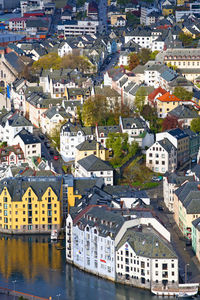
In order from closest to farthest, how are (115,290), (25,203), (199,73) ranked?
1. (115,290)
2. (25,203)
3. (199,73)

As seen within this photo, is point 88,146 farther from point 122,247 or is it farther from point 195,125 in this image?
point 122,247

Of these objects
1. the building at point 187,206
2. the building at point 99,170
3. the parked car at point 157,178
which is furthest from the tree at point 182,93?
the building at point 187,206

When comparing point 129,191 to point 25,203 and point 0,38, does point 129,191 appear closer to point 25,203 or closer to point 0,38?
point 25,203

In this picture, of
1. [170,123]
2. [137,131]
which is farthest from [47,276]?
[170,123]

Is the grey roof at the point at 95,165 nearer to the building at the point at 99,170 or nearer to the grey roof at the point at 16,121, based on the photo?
the building at the point at 99,170

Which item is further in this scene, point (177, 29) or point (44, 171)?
point (177, 29)

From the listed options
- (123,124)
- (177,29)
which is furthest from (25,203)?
(177,29)
